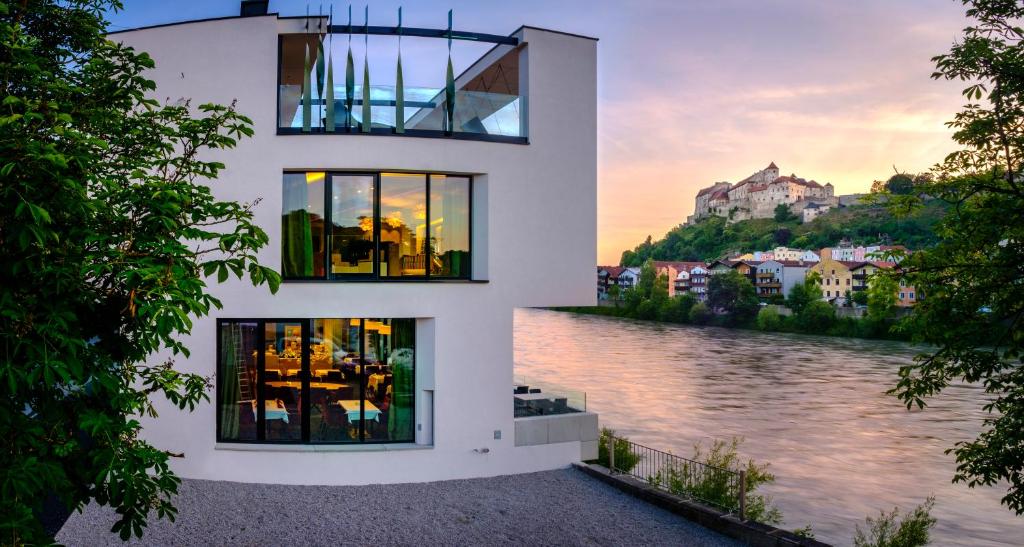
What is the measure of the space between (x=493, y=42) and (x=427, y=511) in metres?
7.40

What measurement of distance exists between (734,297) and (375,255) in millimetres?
63934

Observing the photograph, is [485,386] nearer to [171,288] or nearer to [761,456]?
[171,288]

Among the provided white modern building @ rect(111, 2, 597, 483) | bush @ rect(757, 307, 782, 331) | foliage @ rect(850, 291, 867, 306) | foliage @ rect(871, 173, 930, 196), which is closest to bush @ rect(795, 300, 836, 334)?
bush @ rect(757, 307, 782, 331)

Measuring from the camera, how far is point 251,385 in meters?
11.3

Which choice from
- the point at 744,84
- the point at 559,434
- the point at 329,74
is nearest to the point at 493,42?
the point at 329,74

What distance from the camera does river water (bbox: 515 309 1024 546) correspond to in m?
17.2

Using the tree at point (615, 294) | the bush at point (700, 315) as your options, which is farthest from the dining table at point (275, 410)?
the tree at point (615, 294)

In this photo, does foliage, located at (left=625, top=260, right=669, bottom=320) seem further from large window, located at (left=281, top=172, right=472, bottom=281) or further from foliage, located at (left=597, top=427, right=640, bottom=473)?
large window, located at (left=281, top=172, right=472, bottom=281)

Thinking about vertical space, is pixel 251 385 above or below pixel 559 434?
above

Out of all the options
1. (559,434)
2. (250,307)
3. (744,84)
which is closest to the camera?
(250,307)

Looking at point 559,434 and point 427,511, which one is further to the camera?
point 559,434

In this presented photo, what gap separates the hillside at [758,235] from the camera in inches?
4786

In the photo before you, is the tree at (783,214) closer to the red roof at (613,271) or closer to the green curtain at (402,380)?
the red roof at (613,271)

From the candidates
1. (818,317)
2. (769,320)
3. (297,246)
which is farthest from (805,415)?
(769,320)
